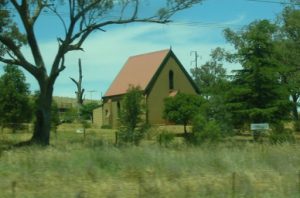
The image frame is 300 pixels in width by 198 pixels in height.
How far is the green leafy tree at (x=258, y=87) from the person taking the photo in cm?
3844

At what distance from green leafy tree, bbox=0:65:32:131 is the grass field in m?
27.5

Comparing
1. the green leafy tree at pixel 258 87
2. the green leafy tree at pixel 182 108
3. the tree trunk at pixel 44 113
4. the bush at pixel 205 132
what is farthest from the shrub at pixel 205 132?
the green leafy tree at pixel 182 108

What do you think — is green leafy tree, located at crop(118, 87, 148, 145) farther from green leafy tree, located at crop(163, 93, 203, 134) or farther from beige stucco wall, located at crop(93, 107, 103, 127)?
beige stucco wall, located at crop(93, 107, 103, 127)

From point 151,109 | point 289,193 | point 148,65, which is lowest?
point 289,193

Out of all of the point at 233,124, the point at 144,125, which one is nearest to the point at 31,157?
the point at 144,125

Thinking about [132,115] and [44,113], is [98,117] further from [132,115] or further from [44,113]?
[44,113]

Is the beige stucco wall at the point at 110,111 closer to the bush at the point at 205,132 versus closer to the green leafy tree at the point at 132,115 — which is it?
the green leafy tree at the point at 132,115

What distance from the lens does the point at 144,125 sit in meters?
35.6

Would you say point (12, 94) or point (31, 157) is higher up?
point (12, 94)

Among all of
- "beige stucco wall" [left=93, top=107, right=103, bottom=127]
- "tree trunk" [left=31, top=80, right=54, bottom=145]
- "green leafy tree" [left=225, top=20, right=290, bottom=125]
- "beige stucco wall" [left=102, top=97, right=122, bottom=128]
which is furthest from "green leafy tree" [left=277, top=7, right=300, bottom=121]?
"beige stucco wall" [left=93, top=107, right=103, bottom=127]

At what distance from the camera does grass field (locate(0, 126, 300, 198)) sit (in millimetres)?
11336

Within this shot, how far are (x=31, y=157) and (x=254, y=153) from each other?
22.0 feet

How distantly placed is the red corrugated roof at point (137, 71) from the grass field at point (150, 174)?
48.5m

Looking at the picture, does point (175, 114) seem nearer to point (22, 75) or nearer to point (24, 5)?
point (22, 75)
